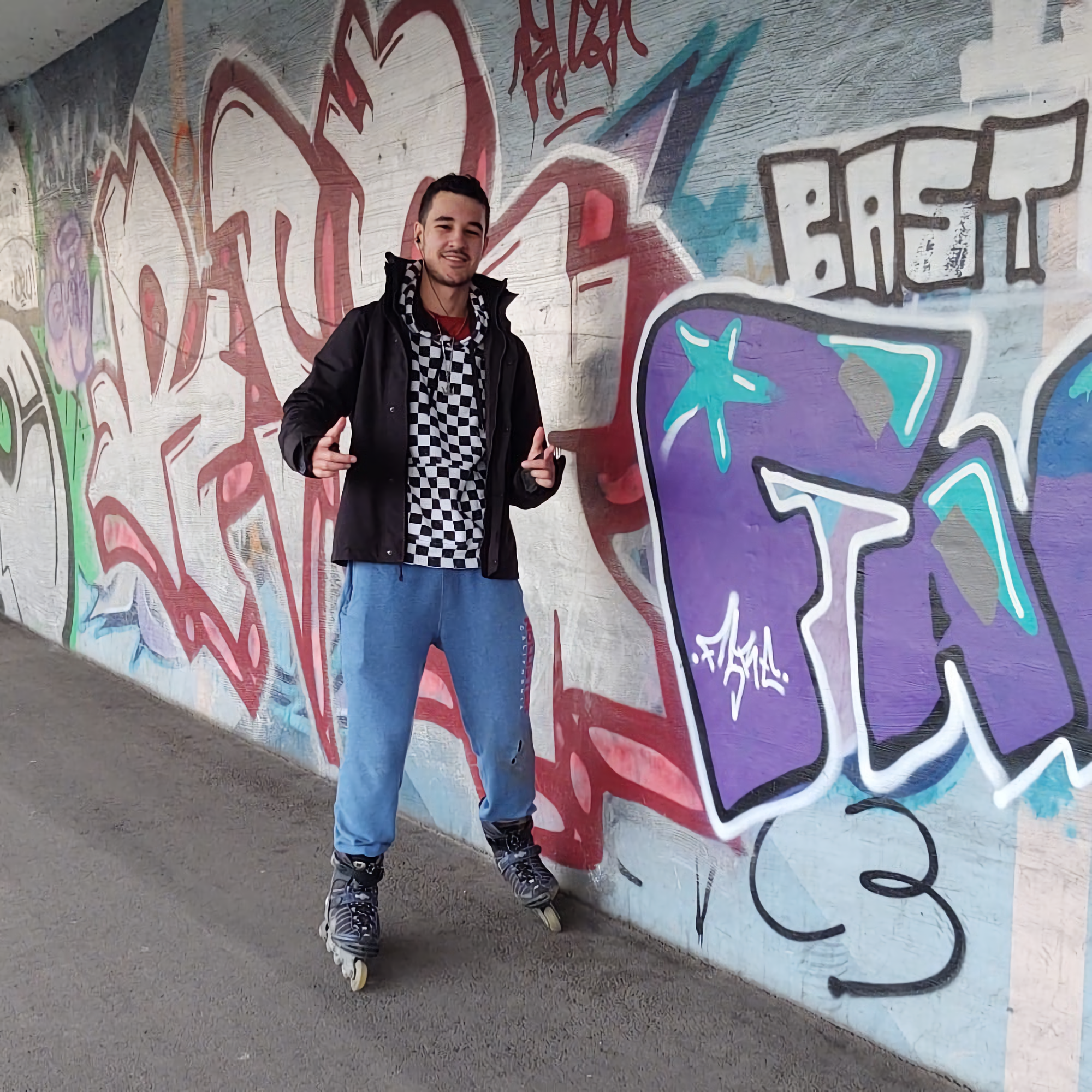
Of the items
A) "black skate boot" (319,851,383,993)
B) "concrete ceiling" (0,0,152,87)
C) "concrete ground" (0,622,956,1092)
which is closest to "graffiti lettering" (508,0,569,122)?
"black skate boot" (319,851,383,993)

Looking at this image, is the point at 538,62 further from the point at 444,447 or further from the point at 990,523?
the point at 990,523

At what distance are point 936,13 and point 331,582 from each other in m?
2.85

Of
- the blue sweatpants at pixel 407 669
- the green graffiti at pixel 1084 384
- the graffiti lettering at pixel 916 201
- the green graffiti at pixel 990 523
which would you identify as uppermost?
the graffiti lettering at pixel 916 201

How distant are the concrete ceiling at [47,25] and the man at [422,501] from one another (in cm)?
331

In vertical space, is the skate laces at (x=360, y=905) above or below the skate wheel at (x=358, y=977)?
above

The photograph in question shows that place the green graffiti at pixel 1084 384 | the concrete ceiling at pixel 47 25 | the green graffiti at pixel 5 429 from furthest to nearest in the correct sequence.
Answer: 1. the green graffiti at pixel 5 429
2. the concrete ceiling at pixel 47 25
3. the green graffiti at pixel 1084 384

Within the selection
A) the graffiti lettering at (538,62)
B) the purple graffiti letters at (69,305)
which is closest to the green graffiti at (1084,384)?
the graffiti lettering at (538,62)

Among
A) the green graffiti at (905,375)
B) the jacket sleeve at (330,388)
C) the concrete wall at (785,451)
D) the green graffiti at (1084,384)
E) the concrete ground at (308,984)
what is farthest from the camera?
the jacket sleeve at (330,388)

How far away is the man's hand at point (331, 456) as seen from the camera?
2555 millimetres

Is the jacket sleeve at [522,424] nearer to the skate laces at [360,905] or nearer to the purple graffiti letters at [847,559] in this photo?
the purple graffiti letters at [847,559]

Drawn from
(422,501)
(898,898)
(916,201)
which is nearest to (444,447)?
(422,501)

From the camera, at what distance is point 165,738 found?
4.82m

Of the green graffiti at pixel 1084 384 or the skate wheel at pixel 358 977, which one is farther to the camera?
the skate wheel at pixel 358 977

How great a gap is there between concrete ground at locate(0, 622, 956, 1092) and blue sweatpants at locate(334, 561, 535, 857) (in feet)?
1.30
